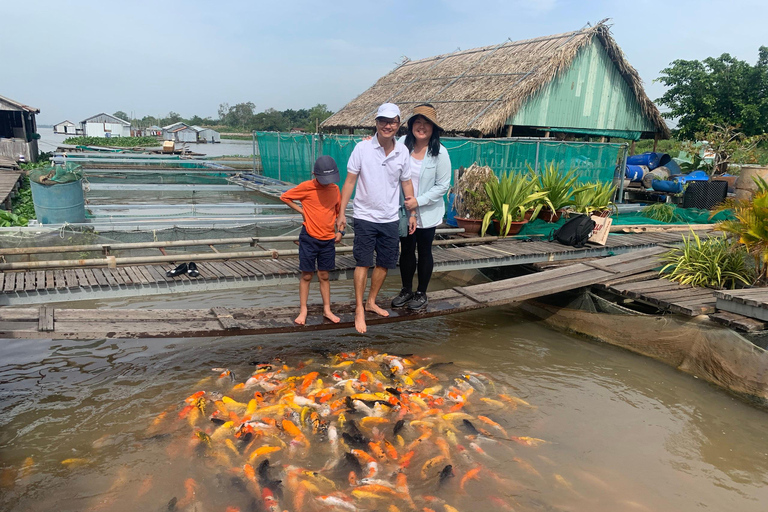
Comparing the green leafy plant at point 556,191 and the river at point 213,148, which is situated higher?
the river at point 213,148

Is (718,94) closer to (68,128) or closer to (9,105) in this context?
(9,105)

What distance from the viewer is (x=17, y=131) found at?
23781mm

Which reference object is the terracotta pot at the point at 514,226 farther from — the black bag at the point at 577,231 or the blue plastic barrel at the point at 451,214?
the blue plastic barrel at the point at 451,214

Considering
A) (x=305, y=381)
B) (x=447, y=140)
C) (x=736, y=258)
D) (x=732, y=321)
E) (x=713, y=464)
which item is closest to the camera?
(x=713, y=464)

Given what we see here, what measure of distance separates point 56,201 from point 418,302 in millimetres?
7336

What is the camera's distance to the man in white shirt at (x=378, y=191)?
452cm

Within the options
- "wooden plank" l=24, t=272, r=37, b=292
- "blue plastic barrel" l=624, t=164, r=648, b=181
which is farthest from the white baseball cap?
"blue plastic barrel" l=624, t=164, r=648, b=181

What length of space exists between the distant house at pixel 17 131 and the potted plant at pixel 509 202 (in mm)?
20551

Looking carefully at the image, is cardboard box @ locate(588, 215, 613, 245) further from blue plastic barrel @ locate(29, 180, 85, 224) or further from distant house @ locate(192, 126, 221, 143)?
distant house @ locate(192, 126, 221, 143)

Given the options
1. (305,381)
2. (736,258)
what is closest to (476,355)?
(305,381)

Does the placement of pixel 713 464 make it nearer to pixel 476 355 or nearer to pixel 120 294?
pixel 476 355

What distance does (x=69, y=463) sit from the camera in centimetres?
379

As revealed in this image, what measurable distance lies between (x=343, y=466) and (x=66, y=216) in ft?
26.2

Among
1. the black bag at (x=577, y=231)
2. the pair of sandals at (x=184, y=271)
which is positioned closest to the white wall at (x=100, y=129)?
the pair of sandals at (x=184, y=271)
